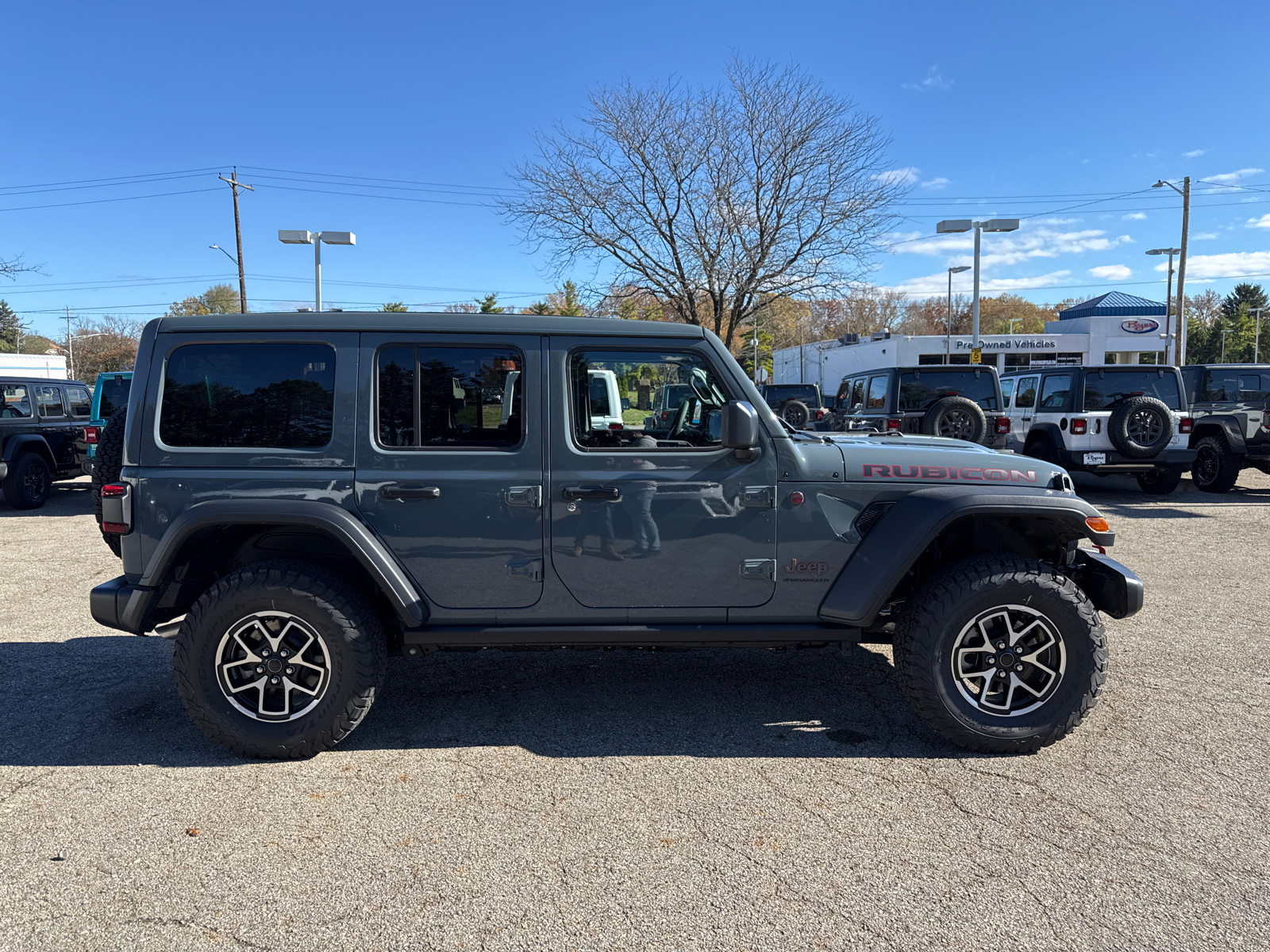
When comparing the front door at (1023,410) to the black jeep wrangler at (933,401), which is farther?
the front door at (1023,410)

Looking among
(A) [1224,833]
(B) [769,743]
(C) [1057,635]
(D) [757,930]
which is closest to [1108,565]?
(C) [1057,635]

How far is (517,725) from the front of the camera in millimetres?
3994

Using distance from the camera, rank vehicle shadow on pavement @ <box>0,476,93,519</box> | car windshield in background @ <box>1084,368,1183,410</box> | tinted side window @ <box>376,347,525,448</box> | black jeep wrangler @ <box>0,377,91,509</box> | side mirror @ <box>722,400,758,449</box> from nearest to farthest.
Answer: side mirror @ <box>722,400,758,449</box> → tinted side window @ <box>376,347,525,448</box> → vehicle shadow on pavement @ <box>0,476,93,519</box> → black jeep wrangler @ <box>0,377,91,509</box> → car windshield in background @ <box>1084,368,1183,410</box>

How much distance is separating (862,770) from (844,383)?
10879 mm

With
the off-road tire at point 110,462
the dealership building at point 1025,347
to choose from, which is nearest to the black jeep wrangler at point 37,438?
the off-road tire at point 110,462

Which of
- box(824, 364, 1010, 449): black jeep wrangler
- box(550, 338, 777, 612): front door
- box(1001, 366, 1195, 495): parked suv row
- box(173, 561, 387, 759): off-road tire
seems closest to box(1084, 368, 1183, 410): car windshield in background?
box(1001, 366, 1195, 495): parked suv row

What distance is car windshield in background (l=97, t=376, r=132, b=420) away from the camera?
11.2 meters

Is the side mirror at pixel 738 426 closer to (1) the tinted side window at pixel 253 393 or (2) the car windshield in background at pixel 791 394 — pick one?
(1) the tinted side window at pixel 253 393

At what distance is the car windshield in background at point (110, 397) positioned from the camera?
11227mm

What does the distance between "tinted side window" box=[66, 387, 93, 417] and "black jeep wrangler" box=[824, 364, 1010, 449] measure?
11.2 m

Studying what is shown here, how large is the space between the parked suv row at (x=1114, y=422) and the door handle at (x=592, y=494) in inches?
366

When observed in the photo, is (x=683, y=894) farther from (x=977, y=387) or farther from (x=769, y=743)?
(x=977, y=387)

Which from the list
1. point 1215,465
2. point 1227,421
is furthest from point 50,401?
point 1215,465

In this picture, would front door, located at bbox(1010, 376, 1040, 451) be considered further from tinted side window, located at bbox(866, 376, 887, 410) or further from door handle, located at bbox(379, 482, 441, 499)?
door handle, located at bbox(379, 482, 441, 499)
